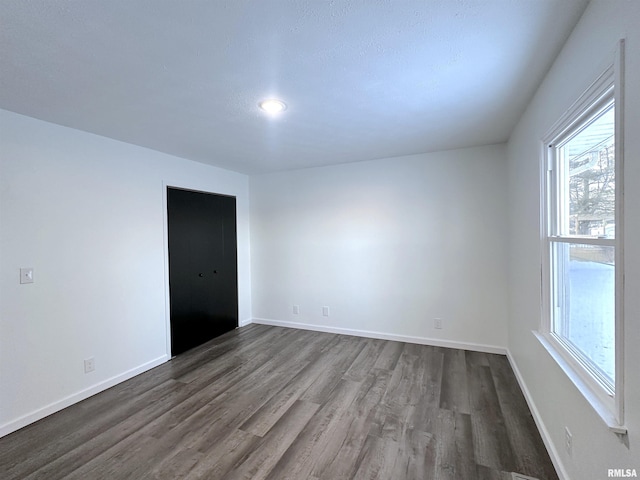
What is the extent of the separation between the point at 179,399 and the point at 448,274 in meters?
3.19

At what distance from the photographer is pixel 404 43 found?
1.47m

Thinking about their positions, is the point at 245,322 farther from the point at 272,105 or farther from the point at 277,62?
the point at 277,62

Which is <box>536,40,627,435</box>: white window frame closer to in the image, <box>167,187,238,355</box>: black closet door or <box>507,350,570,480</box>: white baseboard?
<box>507,350,570,480</box>: white baseboard

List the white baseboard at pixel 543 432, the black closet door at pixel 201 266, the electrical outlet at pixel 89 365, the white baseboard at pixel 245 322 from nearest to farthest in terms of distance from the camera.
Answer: the white baseboard at pixel 543 432
the electrical outlet at pixel 89 365
the black closet door at pixel 201 266
the white baseboard at pixel 245 322

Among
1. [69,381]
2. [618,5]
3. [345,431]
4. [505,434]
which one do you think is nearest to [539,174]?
[618,5]

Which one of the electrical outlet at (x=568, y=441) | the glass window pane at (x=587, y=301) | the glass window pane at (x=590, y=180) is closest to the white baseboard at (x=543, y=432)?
the electrical outlet at (x=568, y=441)

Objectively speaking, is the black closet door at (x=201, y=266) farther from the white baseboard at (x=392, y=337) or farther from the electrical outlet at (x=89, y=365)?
the electrical outlet at (x=89, y=365)

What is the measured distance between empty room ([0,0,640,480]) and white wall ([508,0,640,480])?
0.02 metres

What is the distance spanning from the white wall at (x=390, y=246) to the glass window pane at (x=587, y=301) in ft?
5.33

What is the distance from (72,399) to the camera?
8.27ft

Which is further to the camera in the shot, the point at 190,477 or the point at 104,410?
the point at 104,410

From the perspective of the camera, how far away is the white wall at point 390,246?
3.41 m

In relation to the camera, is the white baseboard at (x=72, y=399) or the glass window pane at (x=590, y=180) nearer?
the glass window pane at (x=590, y=180)

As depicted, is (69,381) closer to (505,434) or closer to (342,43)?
(342,43)
